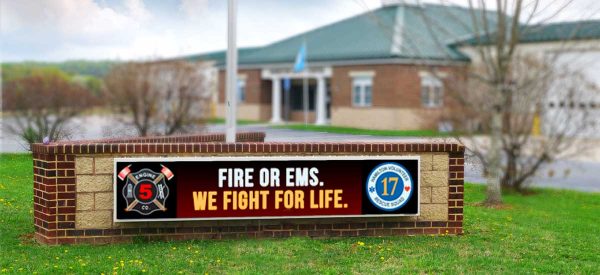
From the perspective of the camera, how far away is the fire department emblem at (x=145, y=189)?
10.5 meters

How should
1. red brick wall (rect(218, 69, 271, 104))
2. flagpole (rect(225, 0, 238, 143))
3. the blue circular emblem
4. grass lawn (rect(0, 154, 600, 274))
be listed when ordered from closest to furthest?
grass lawn (rect(0, 154, 600, 274)) < the blue circular emblem < flagpole (rect(225, 0, 238, 143)) < red brick wall (rect(218, 69, 271, 104))

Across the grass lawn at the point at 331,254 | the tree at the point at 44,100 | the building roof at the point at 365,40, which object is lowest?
the grass lawn at the point at 331,254

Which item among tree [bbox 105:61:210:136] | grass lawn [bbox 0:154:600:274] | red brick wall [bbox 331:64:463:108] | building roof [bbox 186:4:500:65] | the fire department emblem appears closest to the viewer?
grass lawn [bbox 0:154:600:274]

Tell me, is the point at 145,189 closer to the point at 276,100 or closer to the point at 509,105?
the point at 509,105

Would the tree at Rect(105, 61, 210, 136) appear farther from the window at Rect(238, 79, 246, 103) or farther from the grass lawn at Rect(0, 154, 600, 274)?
the window at Rect(238, 79, 246, 103)

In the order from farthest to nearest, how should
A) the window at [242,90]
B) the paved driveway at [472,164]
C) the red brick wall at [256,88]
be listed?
the window at [242,90] → the red brick wall at [256,88] → the paved driveway at [472,164]

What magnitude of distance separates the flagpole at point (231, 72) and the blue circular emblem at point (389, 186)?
7.27ft

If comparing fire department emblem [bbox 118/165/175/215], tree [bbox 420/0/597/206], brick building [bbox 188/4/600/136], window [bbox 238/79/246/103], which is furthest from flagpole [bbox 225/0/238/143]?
window [bbox 238/79/246/103]

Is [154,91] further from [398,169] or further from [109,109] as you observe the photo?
[398,169]

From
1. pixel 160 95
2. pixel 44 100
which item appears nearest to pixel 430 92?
pixel 160 95

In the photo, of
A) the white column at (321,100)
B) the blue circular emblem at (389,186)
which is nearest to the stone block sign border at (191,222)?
the blue circular emblem at (389,186)

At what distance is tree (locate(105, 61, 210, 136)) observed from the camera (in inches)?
1051

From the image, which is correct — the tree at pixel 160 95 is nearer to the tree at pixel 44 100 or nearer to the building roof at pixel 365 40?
the tree at pixel 44 100

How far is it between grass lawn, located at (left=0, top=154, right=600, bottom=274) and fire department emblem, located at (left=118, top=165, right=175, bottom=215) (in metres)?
0.50
